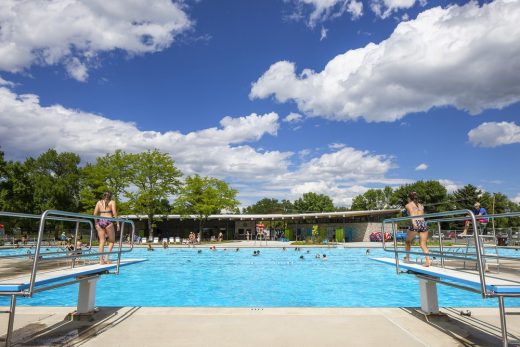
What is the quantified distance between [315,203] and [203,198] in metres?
65.5

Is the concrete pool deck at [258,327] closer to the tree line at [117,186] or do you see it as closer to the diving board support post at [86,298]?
the diving board support post at [86,298]

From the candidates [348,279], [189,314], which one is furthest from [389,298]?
[189,314]

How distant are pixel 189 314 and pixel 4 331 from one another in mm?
2610

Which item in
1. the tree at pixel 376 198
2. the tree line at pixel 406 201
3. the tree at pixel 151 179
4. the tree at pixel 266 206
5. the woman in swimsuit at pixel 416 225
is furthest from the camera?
the tree at pixel 266 206

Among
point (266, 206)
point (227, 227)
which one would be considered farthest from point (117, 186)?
point (266, 206)

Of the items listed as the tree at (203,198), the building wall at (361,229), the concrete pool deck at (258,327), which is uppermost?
the tree at (203,198)

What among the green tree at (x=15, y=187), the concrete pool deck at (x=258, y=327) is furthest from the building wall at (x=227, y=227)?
the concrete pool deck at (x=258, y=327)

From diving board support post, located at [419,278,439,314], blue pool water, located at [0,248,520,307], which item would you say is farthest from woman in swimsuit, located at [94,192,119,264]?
diving board support post, located at [419,278,439,314]

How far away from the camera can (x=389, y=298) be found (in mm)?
12633

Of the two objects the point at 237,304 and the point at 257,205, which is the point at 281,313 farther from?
the point at 257,205

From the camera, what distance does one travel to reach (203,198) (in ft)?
154

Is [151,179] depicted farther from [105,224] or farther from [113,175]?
[105,224]

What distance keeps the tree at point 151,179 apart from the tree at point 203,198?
1.80 m

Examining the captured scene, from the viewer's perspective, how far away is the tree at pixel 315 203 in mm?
106988
